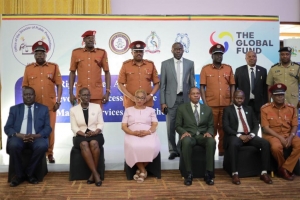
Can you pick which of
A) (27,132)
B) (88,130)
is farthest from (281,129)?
(27,132)

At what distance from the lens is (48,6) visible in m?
6.44

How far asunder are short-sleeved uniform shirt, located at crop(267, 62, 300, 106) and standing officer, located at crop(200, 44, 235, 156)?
567 millimetres

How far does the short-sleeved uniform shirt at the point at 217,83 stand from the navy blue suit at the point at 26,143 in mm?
2119

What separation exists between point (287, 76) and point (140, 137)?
2.23m

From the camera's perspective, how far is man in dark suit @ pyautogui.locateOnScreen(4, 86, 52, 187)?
A: 4234mm

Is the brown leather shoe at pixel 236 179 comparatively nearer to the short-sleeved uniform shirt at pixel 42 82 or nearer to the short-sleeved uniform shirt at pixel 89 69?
the short-sleeved uniform shirt at pixel 89 69

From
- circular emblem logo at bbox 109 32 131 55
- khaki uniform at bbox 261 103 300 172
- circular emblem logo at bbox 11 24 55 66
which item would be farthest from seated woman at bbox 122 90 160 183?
circular emblem logo at bbox 11 24 55 66

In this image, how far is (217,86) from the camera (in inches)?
200

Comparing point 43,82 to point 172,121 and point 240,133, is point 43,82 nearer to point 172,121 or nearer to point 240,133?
point 172,121

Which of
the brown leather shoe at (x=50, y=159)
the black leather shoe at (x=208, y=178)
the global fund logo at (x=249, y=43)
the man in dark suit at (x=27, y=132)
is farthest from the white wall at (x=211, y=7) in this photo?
the black leather shoe at (x=208, y=178)

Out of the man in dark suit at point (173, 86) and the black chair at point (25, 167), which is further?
the man in dark suit at point (173, 86)

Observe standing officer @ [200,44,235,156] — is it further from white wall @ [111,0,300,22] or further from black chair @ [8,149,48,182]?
black chair @ [8,149,48,182]

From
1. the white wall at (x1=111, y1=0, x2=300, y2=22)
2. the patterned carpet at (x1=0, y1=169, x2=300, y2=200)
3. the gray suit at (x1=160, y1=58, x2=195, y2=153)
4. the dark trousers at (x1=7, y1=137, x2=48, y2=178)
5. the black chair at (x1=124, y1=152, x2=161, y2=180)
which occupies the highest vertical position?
the white wall at (x1=111, y1=0, x2=300, y2=22)

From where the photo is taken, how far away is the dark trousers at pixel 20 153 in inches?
166
